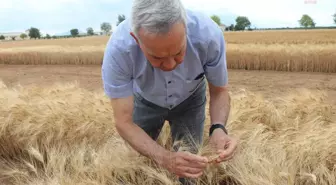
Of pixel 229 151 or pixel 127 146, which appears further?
pixel 127 146

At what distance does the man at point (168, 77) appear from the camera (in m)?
1.22

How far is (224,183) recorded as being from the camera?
1655mm

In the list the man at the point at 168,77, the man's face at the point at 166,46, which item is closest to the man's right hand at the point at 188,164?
the man at the point at 168,77

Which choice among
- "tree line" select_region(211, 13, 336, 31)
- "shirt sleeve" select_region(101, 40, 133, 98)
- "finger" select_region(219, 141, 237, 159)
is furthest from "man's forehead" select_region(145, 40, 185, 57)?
"tree line" select_region(211, 13, 336, 31)

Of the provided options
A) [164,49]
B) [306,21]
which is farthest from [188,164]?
[306,21]

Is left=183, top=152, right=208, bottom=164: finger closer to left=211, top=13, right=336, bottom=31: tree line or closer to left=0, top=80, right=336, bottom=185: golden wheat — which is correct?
left=0, top=80, right=336, bottom=185: golden wheat

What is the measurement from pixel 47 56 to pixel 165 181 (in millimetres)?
15477

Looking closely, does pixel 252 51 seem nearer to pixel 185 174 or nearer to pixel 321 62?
pixel 321 62

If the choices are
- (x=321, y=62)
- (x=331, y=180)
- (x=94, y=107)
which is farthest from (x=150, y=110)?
(x=321, y=62)

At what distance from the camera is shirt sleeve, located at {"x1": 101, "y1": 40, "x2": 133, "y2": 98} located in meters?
1.56

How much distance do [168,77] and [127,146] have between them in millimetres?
454

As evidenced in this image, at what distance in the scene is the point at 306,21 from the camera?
67250 mm

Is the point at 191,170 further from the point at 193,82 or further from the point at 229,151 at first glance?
the point at 193,82

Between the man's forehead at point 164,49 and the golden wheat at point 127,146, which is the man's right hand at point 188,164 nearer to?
the golden wheat at point 127,146
